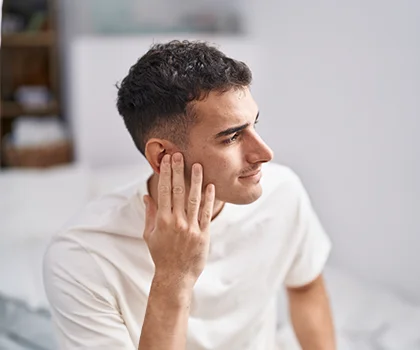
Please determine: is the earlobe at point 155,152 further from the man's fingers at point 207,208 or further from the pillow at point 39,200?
the pillow at point 39,200

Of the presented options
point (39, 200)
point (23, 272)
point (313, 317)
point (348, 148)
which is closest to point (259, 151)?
point (313, 317)

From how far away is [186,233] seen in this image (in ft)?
3.09

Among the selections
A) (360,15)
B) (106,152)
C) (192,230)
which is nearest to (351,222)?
(360,15)

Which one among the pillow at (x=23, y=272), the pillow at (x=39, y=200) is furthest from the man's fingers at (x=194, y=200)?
the pillow at (x=39, y=200)

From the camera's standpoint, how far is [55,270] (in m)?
1.03

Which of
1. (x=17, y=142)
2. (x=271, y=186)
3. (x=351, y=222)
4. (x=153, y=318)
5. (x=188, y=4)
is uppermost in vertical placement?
(x=188, y=4)

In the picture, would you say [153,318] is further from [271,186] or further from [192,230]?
[271,186]

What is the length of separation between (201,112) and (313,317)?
0.50 metres

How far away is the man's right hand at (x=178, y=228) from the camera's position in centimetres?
94

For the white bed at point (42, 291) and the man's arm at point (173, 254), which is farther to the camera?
the white bed at point (42, 291)

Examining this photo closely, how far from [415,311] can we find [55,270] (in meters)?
0.93

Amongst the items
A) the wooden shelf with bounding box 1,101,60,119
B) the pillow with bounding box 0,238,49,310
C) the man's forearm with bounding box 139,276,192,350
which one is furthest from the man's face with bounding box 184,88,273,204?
the wooden shelf with bounding box 1,101,60,119

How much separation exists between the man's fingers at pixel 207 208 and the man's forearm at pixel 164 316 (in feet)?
0.29

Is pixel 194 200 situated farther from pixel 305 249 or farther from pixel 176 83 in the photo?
pixel 305 249
